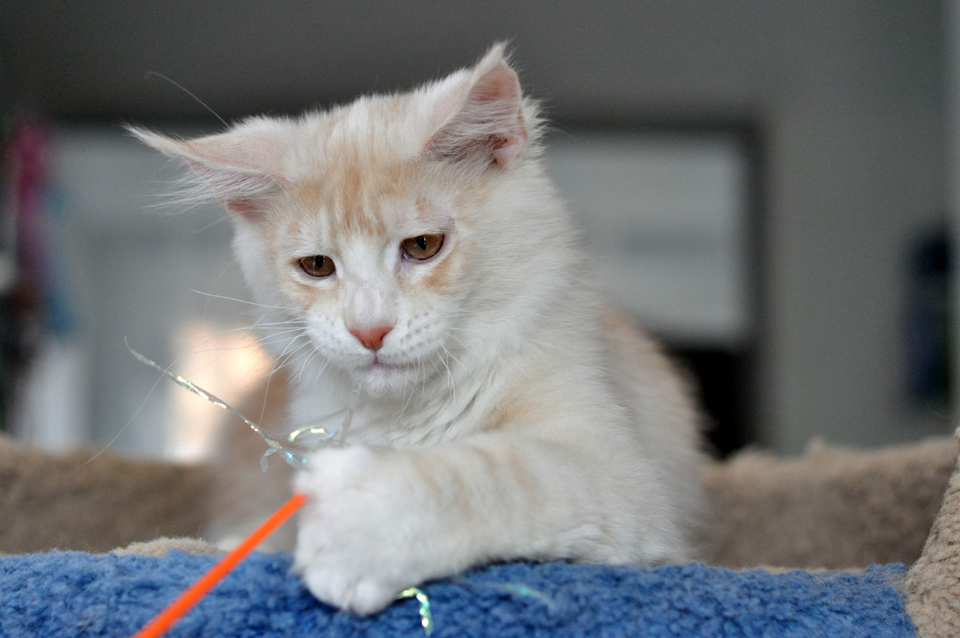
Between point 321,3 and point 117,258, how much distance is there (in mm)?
1781

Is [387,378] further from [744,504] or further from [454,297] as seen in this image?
[744,504]

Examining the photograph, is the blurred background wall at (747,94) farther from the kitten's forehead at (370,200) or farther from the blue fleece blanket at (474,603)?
the blue fleece blanket at (474,603)

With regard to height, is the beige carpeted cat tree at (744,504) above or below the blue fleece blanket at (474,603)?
below

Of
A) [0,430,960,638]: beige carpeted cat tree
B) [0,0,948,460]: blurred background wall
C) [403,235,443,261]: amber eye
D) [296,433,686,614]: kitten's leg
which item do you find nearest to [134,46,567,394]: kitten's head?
[403,235,443,261]: amber eye

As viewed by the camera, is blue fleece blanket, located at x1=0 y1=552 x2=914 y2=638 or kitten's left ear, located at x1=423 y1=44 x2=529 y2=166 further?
kitten's left ear, located at x1=423 y1=44 x2=529 y2=166

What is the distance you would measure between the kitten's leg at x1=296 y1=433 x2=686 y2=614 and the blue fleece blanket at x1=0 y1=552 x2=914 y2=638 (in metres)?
0.04

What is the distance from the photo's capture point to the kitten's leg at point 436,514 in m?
0.60

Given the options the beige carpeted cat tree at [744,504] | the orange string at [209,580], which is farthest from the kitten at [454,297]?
the beige carpeted cat tree at [744,504]

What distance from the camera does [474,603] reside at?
66 cm

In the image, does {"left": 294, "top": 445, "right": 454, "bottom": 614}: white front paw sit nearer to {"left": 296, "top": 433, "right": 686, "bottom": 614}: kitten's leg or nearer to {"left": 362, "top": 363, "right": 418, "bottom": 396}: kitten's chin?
{"left": 296, "top": 433, "right": 686, "bottom": 614}: kitten's leg

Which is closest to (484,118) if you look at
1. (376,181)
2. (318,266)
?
(376,181)

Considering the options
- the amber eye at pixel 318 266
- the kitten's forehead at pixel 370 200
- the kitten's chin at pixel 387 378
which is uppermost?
the kitten's forehead at pixel 370 200

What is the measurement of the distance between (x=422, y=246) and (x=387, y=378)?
18 cm

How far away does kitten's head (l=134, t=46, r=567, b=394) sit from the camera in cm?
89
